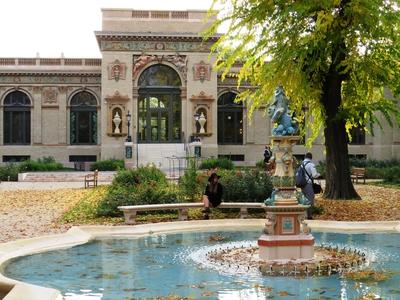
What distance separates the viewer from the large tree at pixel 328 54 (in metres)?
19.2

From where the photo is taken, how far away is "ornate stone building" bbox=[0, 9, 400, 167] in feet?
156

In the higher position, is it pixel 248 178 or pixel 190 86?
pixel 190 86

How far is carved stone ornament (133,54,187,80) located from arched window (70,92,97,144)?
5887 millimetres

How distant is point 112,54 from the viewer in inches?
1880

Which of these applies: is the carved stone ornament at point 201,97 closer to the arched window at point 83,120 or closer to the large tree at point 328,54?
the arched window at point 83,120

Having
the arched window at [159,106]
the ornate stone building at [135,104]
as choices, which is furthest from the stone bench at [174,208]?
the arched window at [159,106]

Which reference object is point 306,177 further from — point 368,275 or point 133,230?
point 368,275

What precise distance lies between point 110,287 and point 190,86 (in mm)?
39983

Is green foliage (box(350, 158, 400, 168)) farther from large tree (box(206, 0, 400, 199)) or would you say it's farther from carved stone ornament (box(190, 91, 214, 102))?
large tree (box(206, 0, 400, 199))

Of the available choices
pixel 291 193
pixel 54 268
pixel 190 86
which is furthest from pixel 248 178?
pixel 190 86

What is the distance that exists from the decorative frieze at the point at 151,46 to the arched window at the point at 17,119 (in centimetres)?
875

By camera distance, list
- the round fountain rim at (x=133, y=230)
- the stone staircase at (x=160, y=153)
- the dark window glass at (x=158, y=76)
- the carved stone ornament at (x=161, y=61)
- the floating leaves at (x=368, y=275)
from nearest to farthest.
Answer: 1. the floating leaves at (x=368, y=275)
2. the round fountain rim at (x=133, y=230)
3. the stone staircase at (x=160, y=153)
4. the carved stone ornament at (x=161, y=61)
5. the dark window glass at (x=158, y=76)

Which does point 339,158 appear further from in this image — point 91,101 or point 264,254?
point 91,101

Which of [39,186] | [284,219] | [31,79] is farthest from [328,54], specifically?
[31,79]
